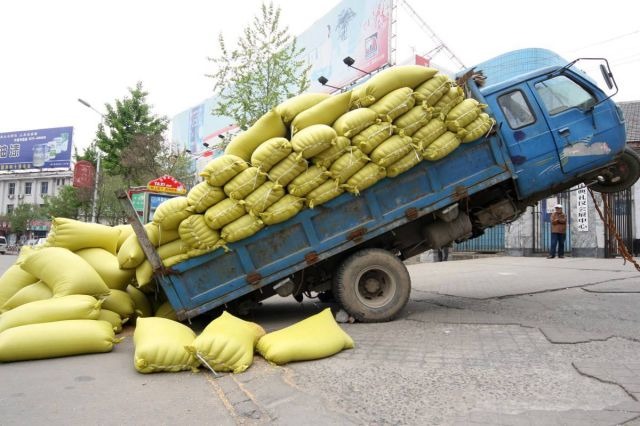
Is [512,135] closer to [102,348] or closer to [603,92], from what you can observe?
[603,92]

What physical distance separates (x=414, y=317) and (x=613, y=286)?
13.0 ft

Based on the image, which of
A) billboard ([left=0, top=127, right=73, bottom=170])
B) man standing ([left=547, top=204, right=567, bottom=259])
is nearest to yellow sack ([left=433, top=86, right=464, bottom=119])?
man standing ([left=547, top=204, right=567, bottom=259])

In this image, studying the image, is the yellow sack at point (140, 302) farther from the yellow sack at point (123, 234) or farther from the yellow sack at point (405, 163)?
the yellow sack at point (405, 163)

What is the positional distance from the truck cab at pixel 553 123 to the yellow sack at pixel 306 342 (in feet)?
9.19

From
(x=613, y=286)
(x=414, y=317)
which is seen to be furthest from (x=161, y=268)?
(x=613, y=286)

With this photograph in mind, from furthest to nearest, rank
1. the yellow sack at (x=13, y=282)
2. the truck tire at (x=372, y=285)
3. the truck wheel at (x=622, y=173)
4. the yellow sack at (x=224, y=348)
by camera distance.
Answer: the truck wheel at (x=622, y=173), the yellow sack at (x=13, y=282), the truck tire at (x=372, y=285), the yellow sack at (x=224, y=348)

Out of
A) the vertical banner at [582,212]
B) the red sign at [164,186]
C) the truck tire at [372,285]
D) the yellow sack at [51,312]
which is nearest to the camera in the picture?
A: the yellow sack at [51,312]

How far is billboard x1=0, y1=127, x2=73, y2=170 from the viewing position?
50406 millimetres

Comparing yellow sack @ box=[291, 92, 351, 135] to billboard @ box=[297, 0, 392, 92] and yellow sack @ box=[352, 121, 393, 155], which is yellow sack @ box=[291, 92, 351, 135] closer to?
yellow sack @ box=[352, 121, 393, 155]

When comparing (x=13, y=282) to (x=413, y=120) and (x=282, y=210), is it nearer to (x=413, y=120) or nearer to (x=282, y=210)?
(x=282, y=210)

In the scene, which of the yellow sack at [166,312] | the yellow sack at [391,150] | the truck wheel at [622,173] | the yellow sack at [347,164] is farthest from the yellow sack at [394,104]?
the yellow sack at [166,312]

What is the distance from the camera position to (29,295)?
5156 mm

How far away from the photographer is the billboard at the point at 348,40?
2169 cm

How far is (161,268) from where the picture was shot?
15.9ft
